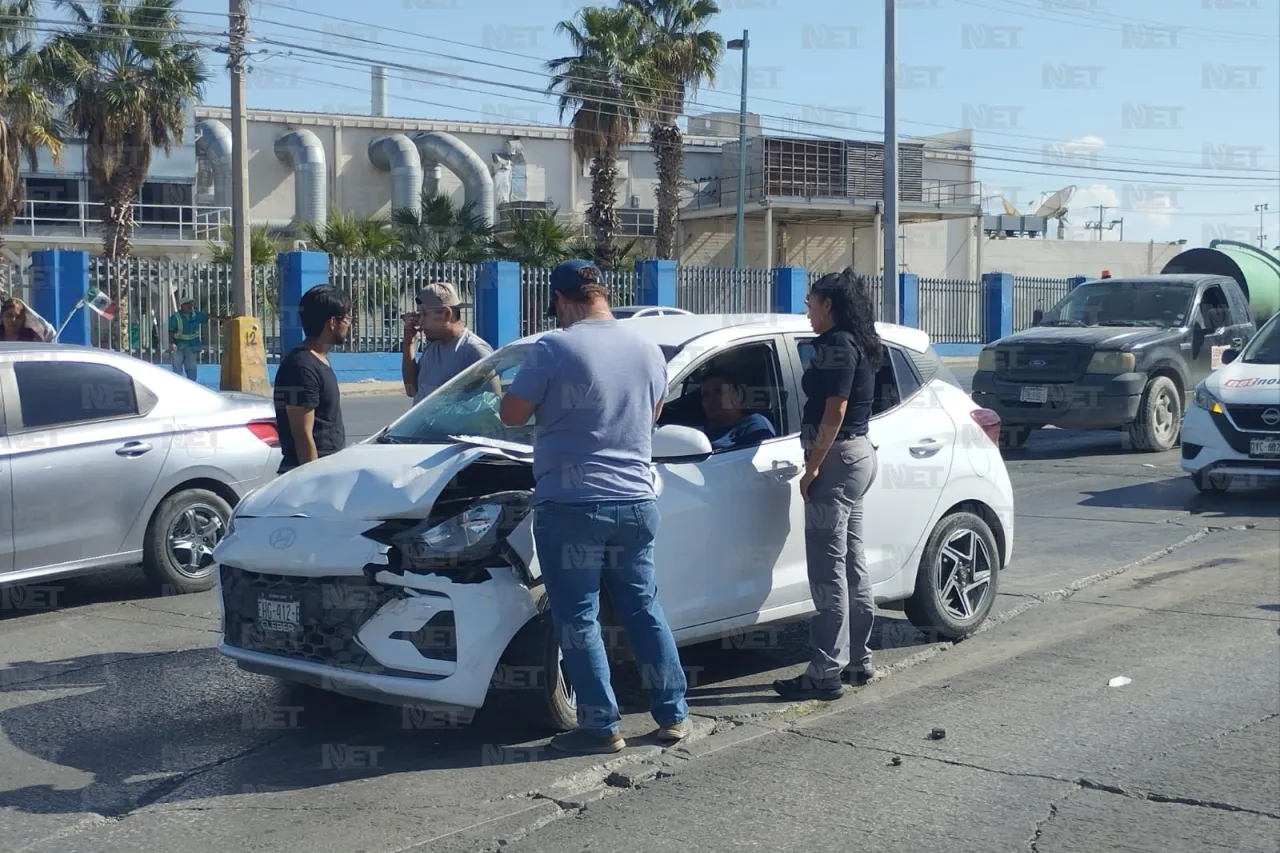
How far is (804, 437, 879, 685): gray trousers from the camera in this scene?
19.7ft

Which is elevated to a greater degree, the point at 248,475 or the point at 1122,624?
the point at 248,475

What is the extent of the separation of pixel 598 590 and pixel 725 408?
1.50m

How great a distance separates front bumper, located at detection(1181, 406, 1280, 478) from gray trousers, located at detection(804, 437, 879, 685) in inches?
257

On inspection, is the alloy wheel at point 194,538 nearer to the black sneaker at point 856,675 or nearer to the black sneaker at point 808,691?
the black sneaker at point 808,691

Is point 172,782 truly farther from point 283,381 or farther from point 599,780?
point 283,381

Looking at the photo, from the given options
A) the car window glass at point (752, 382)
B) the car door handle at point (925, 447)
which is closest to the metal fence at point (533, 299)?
the car door handle at point (925, 447)

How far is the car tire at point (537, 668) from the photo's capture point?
5.34 metres

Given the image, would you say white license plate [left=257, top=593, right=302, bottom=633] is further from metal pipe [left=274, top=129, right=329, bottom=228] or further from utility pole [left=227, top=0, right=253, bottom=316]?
metal pipe [left=274, top=129, right=329, bottom=228]

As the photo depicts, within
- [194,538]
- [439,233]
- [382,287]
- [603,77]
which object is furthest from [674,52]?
[194,538]

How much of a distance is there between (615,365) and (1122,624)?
390 centimetres

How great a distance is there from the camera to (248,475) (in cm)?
864

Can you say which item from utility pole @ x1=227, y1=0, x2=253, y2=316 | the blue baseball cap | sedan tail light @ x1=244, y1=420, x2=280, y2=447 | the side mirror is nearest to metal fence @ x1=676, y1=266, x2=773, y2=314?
utility pole @ x1=227, y1=0, x2=253, y2=316

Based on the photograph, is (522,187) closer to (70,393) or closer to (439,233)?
(439,233)

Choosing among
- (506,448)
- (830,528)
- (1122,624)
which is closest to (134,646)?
(506,448)
